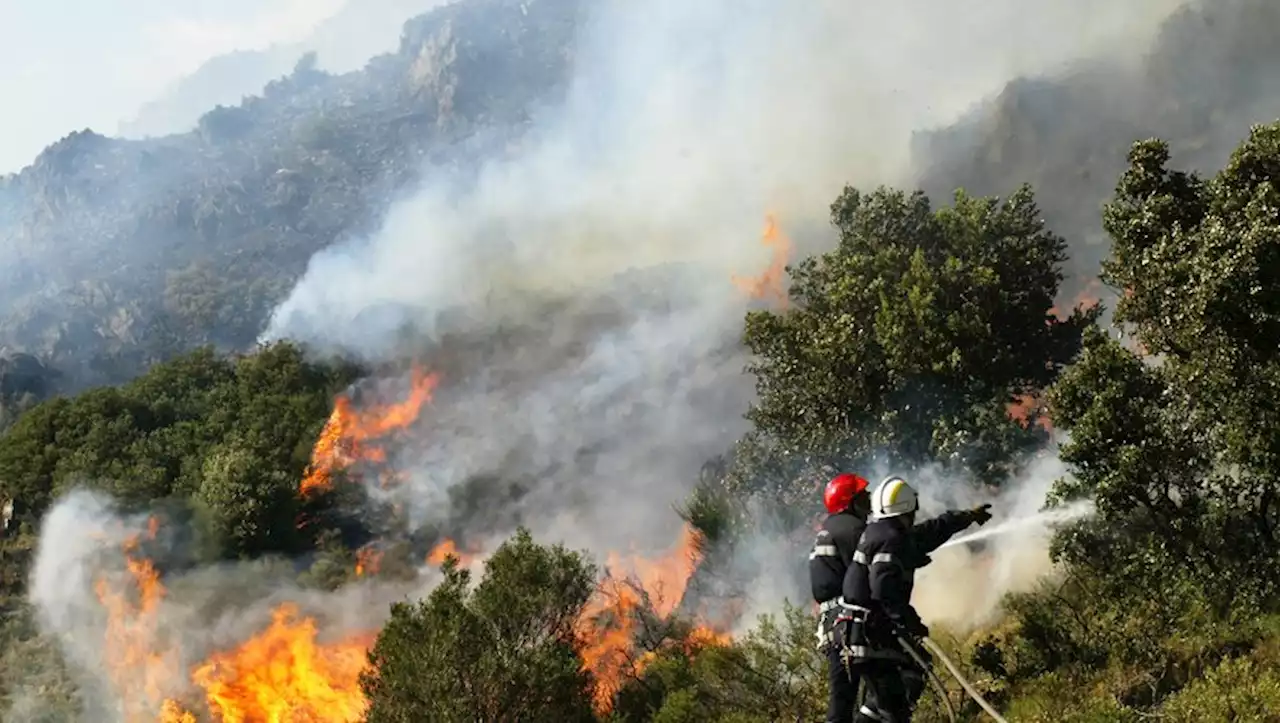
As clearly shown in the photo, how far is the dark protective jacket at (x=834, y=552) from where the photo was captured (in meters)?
9.41

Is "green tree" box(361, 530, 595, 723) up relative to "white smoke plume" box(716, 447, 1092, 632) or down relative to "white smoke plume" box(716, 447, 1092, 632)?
down

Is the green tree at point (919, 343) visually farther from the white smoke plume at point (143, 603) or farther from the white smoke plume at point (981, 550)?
the white smoke plume at point (143, 603)

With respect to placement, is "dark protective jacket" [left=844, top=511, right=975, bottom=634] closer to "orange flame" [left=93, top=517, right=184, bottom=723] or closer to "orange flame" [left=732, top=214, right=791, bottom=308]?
"orange flame" [left=93, top=517, right=184, bottom=723]

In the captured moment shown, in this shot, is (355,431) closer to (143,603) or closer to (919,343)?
(143,603)

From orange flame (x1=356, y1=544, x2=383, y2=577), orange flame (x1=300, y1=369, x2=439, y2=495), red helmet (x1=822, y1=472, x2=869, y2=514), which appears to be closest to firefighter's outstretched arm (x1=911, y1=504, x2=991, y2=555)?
red helmet (x1=822, y1=472, x2=869, y2=514)

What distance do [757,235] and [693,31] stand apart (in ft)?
252

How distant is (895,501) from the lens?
8609mm

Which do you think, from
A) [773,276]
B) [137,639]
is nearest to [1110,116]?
[773,276]

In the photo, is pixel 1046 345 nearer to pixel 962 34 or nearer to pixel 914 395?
pixel 914 395

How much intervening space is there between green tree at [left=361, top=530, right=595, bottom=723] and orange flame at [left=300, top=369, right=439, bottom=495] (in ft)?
108

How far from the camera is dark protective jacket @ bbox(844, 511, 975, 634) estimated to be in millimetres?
8492

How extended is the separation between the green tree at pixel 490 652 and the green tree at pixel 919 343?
827cm

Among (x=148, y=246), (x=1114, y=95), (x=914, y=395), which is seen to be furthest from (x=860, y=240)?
(x=148, y=246)

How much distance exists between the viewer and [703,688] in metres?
22.4
